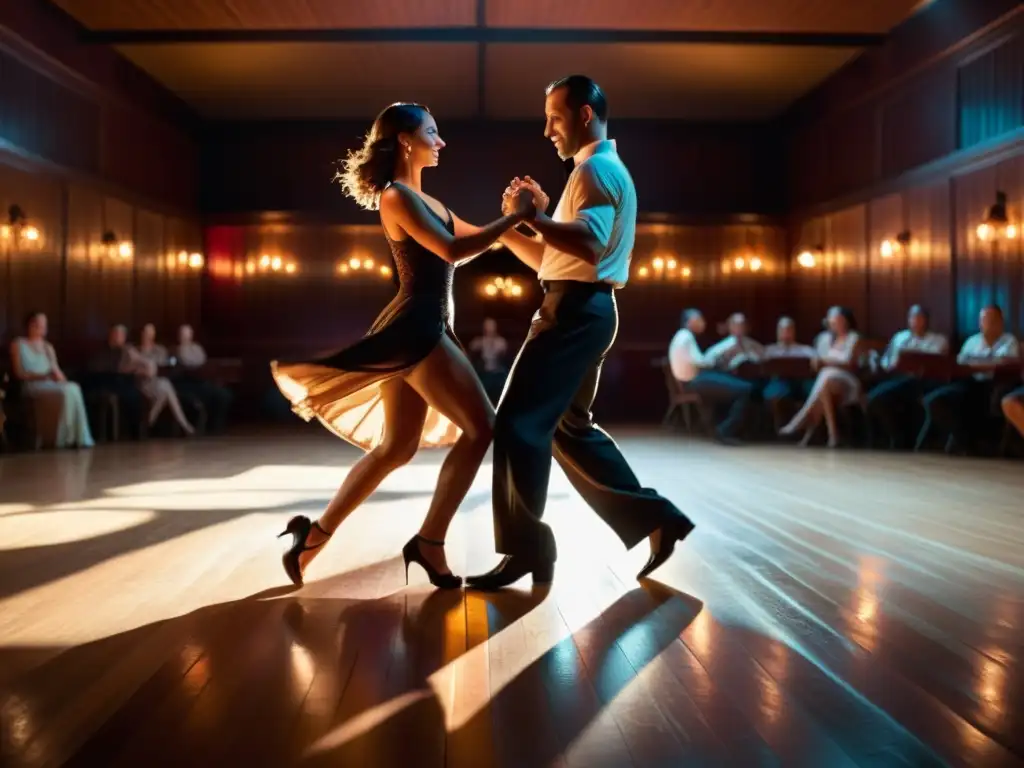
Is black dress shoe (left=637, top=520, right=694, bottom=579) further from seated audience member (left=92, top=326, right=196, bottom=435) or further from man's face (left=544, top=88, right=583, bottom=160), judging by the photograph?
seated audience member (left=92, top=326, right=196, bottom=435)

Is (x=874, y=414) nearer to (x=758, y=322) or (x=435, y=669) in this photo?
(x=758, y=322)

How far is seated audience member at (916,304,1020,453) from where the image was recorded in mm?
7637

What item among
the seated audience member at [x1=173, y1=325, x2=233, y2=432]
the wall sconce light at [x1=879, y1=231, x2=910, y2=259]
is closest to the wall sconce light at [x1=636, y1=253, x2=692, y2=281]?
the wall sconce light at [x1=879, y1=231, x2=910, y2=259]

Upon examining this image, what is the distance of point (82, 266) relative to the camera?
994 cm

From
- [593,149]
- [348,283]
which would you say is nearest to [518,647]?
[593,149]

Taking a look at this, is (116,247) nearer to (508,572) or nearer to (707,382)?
(707,382)

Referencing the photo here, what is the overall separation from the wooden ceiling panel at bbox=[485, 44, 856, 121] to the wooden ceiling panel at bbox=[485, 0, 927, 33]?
2.74 feet

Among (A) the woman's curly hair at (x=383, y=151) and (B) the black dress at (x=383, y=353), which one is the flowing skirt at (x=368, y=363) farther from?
(A) the woman's curly hair at (x=383, y=151)

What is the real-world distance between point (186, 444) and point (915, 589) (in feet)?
24.0

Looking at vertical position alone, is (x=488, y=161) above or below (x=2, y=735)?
above

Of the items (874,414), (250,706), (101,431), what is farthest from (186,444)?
(250,706)

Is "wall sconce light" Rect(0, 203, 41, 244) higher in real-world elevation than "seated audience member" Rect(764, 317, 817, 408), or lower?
higher

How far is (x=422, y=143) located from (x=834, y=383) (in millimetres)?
6541

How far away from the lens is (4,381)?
8.02 metres
